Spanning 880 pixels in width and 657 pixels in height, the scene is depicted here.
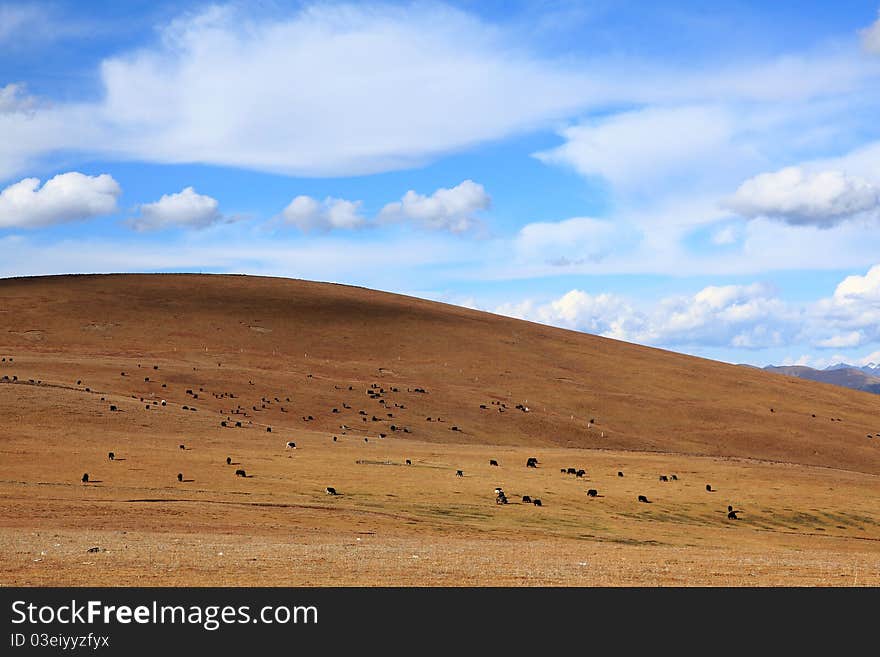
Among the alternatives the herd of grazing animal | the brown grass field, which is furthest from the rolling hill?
the herd of grazing animal

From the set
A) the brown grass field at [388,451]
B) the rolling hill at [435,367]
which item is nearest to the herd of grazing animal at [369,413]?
the brown grass field at [388,451]

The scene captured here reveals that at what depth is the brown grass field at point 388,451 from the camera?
19.7 metres

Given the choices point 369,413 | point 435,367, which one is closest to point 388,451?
point 369,413

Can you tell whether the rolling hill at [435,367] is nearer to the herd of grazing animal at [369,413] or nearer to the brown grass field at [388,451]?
the brown grass field at [388,451]

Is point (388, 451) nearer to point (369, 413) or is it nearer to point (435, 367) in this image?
point (369, 413)

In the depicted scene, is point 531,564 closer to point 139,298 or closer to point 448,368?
point 448,368

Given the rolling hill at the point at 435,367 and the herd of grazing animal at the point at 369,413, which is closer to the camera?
the herd of grazing animal at the point at 369,413

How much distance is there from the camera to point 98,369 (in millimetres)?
65812

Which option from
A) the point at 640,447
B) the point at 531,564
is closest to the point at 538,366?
the point at 640,447

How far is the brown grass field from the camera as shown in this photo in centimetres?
1970

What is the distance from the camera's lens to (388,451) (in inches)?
1941

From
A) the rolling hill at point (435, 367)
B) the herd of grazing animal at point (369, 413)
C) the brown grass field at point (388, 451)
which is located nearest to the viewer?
the brown grass field at point (388, 451)

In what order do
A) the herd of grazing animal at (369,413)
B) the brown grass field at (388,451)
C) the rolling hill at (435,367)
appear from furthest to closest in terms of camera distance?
the rolling hill at (435,367) < the herd of grazing animal at (369,413) < the brown grass field at (388,451)
